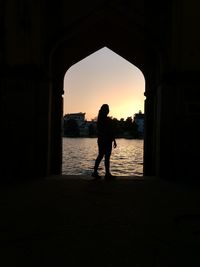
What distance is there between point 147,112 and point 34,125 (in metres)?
4.19

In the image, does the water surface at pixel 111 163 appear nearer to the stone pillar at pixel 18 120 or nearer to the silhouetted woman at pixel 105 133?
the silhouetted woman at pixel 105 133

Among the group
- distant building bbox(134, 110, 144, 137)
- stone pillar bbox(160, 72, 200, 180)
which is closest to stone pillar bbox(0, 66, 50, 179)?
stone pillar bbox(160, 72, 200, 180)

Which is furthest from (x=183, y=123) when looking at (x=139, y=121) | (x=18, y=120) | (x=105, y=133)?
(x=139, y=121)

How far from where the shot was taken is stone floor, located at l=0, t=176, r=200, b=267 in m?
3.39

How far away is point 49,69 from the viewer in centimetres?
959

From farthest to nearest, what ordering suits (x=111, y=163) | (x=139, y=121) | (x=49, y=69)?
(x=139, y=121)
(x=111, y=163)
(x=49, y=69)

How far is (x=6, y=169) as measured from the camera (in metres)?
8.91

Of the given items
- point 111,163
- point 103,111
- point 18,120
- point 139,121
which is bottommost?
point 111,163

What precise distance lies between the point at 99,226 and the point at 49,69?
6056 mm

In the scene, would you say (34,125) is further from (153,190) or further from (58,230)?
(58,230)

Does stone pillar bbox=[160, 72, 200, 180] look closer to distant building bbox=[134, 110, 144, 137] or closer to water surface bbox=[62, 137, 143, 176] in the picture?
water surface bbox=[62, 137, 143, 176]

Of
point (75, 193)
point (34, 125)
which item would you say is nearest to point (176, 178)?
point (75, 193)

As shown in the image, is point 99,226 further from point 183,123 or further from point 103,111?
point 183,123

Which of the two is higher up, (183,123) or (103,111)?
(103,111)
